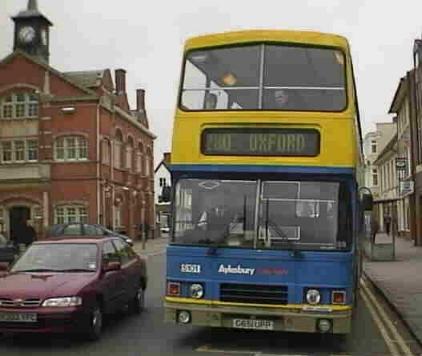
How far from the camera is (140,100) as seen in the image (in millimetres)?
72938

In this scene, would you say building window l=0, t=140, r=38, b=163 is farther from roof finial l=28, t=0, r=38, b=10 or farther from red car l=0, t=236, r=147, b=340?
red car l=0, t=236, r=147, b=340

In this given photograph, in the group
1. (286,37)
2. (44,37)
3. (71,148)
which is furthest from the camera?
(44,37)

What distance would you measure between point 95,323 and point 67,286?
0.79m

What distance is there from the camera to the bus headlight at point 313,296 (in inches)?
379

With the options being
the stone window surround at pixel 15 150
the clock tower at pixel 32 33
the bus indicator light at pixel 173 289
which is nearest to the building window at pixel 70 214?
the stone window surround at pixel 15 150

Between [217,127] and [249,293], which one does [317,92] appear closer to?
[217,127]

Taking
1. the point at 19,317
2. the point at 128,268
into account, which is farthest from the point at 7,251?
the point at 19,317

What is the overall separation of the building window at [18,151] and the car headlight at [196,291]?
145ft

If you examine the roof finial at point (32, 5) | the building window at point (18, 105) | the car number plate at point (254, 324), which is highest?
the roof finial at point (32, 5)

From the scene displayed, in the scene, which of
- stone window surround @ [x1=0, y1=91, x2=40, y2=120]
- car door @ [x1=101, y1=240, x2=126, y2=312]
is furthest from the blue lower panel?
stone window surround @ [x1=0, y1=91, x2=40, y2=120]

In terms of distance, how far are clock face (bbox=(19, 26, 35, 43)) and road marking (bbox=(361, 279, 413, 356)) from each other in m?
43.5

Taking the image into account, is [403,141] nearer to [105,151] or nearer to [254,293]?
[105,151]

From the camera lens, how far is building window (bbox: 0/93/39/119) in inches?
2073

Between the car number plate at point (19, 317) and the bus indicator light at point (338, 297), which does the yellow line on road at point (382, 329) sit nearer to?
the bus indicator light at point (338, 297)
